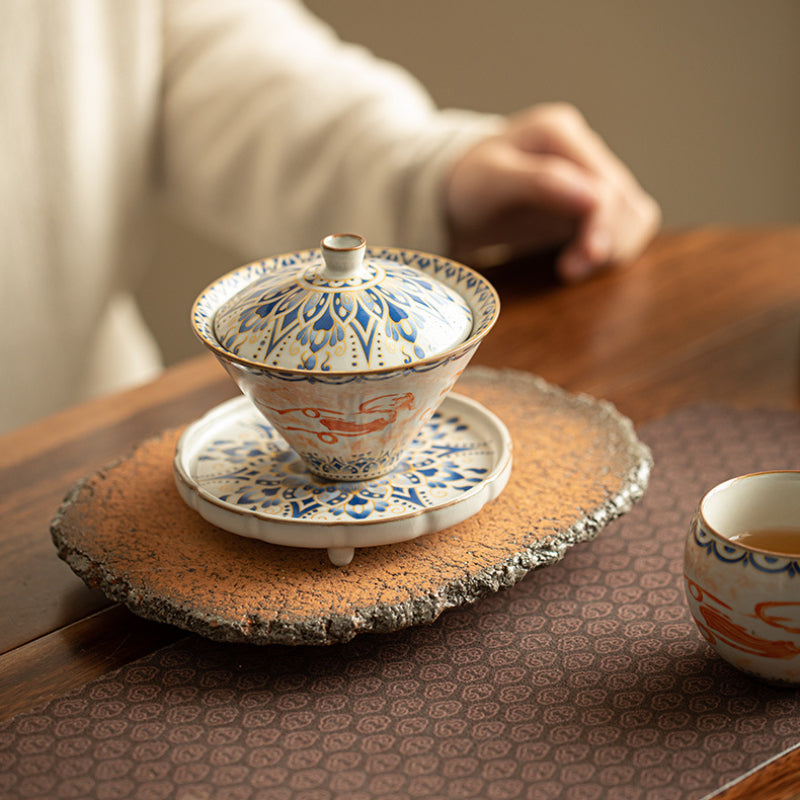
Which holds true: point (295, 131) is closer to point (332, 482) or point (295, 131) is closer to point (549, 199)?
point (549, 199)

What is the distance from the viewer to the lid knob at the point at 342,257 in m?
0.55

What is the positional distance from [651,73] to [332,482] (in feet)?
6.20

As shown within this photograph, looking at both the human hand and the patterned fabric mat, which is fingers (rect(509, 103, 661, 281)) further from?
the patterned fabric mat

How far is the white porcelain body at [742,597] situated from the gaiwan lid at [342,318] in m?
0.17

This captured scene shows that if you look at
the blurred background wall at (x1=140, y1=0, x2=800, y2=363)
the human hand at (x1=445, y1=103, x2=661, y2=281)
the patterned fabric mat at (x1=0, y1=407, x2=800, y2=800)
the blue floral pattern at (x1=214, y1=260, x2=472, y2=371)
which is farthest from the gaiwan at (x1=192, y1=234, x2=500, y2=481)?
the blurred background wall at (x1=140, y1=0, x2=800, y2=363)

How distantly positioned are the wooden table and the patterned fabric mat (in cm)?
3

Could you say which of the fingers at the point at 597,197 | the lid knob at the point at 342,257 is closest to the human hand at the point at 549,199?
the fingers at the point at 597,197

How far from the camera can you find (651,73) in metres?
2.20

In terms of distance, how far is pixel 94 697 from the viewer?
51 centimetres

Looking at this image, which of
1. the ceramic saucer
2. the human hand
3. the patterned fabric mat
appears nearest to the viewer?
the patterned fabric mat

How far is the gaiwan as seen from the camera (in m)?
0.52

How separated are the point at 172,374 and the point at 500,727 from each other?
0.54 meters

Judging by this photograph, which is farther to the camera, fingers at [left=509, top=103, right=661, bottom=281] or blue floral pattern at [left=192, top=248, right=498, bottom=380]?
fingers at [left=509, top=103, right=661, bottom=281]

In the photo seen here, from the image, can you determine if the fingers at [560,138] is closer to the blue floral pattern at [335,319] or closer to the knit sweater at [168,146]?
the knit sweater at [168,146]
